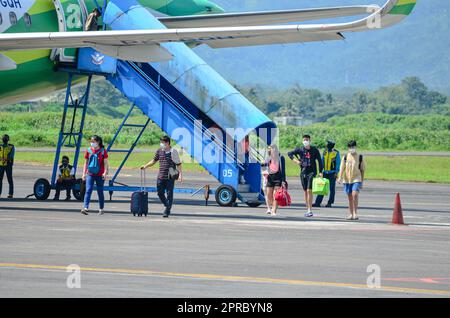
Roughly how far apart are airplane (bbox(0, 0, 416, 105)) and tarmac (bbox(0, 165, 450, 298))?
3928 millimetres

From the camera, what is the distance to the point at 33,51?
1155 inches

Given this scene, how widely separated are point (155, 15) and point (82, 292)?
2059 centimetres

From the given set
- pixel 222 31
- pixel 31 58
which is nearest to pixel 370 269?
pixel 222 31

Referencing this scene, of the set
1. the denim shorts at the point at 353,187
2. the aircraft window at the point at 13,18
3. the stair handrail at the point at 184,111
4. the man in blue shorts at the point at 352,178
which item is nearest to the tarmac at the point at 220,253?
the man in blue shorts at the point at 352,178

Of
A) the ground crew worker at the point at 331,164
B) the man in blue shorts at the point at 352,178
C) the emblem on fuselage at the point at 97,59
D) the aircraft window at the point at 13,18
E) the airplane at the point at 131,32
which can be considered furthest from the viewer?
the ground crew worker at the point at 331,164

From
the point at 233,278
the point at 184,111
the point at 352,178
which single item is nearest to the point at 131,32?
the point at 184,111

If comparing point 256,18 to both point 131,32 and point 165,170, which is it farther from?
point 165,170

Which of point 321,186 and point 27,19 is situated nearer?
point 321,186

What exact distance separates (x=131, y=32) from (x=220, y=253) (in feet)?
28.9

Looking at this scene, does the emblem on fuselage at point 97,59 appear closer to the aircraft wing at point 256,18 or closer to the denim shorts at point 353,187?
the aircraft wing at point 256,18

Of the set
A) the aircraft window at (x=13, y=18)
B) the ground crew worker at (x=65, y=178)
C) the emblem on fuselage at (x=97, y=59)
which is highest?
the aircraft window at (x=13, y=18)

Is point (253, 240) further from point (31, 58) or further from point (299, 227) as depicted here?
point (31, 58)

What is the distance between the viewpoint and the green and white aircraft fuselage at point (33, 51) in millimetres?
28094

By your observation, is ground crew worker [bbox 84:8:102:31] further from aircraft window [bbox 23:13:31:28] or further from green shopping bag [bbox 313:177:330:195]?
green shopping bag [bbox 313:177:330:195]
